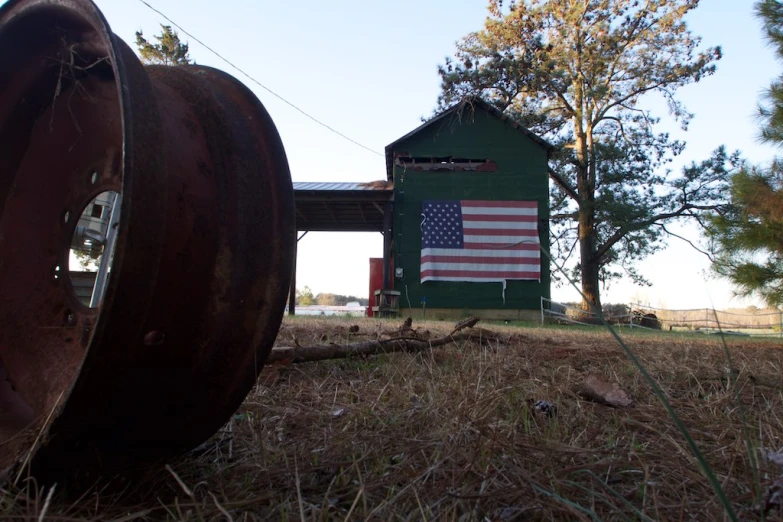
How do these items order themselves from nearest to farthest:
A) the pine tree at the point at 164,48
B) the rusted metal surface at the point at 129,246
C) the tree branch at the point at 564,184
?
the rusted metal surface at the point at 129,246
the tree branch at the point at 564,184
the pine tree at the point at 164,48

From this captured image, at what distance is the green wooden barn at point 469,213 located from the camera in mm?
Result: 13602

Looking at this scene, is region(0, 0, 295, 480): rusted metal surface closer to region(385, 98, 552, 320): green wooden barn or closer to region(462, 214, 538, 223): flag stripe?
region(385, 98, 552, 320): green wooden barn

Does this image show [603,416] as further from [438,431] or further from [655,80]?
[655,80]

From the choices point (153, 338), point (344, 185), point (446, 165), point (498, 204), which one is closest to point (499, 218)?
point (498, 204)

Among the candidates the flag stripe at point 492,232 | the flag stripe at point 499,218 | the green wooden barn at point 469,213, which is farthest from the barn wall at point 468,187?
the flag stripe at point 492,232

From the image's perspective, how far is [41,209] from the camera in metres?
1.63

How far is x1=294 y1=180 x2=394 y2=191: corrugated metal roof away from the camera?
1430cm

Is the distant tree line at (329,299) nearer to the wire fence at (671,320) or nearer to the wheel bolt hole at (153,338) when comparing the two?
the wire fence at (671,320)

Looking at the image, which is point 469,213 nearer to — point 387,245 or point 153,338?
point 387,245

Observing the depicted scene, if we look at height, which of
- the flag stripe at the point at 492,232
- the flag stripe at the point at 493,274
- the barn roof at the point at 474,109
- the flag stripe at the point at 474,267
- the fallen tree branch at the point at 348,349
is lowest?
the fallen tree branch at the point at 348,349

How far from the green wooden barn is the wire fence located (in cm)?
93

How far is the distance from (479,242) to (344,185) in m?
4.18

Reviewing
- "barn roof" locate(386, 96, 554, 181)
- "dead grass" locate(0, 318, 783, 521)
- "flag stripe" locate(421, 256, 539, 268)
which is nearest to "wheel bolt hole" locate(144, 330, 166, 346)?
"dead grass" locate(0, 318, 783, 521)

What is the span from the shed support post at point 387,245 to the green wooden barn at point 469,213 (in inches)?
1.4
